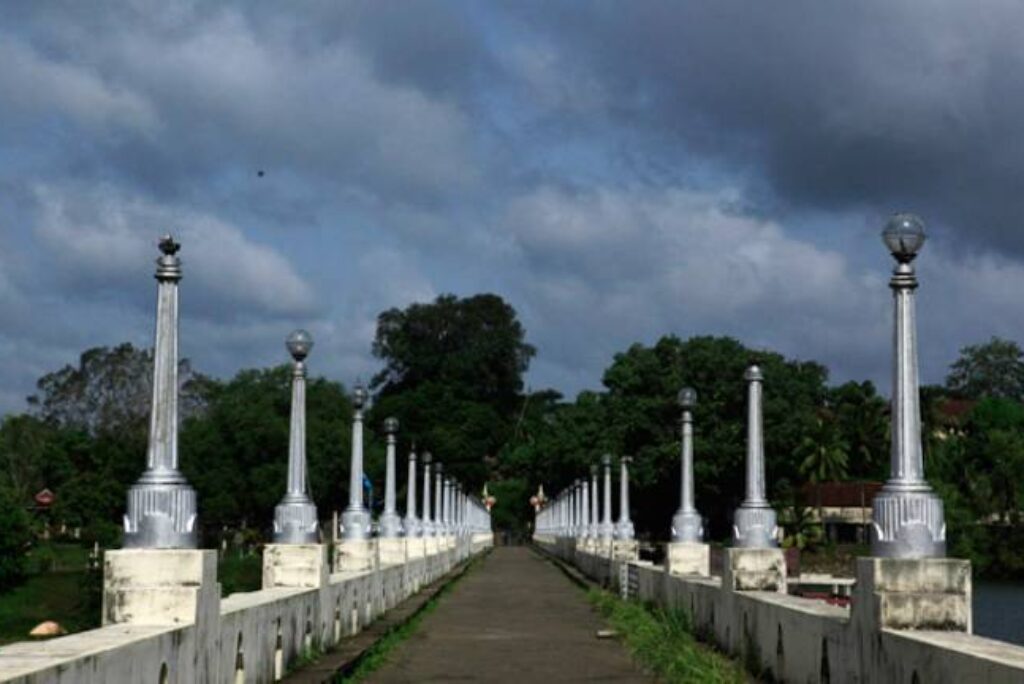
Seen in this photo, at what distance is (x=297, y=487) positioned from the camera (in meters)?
21.2

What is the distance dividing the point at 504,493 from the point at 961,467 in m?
60.3

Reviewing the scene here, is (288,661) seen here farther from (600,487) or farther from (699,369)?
(600,487)

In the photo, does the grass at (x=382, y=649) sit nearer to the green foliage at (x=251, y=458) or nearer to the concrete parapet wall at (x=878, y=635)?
the concrete parapet wall at (x=878, y=635)

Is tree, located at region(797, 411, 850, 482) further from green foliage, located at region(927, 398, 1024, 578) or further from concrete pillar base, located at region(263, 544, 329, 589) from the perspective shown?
concrete pillar base, located at region(263, 544, 329, 589)

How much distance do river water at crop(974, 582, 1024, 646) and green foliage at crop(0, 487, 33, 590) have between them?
3509 centimetres

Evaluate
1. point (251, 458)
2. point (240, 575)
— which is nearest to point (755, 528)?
point (240, 575)

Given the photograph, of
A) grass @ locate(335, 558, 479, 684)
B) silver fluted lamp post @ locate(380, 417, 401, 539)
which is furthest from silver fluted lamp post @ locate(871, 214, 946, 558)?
silver fluted lamp post @ locate(380, 417, 401, 539)

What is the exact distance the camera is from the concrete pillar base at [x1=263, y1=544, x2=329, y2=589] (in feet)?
66.8

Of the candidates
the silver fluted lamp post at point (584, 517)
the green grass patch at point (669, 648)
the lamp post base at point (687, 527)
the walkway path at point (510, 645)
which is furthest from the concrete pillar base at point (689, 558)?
the silver fluted lamp post at point (584, 517)

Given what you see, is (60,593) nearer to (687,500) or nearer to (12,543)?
(12,543)

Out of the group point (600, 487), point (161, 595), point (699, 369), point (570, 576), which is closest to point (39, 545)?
point (600, 487)

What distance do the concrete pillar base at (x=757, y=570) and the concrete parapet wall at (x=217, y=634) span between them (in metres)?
4.97

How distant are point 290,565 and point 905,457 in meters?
9.53

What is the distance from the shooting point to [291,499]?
20.8 m
